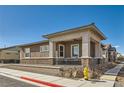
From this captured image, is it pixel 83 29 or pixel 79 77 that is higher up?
pixel 83 29

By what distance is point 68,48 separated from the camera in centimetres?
1925

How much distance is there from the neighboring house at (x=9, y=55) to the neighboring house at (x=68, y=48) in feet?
40.1

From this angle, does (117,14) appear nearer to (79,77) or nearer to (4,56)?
(79,77)

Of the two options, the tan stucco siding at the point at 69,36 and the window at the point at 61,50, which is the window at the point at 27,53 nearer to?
the window at the point at 61,50

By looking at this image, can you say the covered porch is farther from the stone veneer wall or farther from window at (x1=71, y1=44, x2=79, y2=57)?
the stone veneer wall

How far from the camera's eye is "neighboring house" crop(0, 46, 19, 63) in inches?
1382

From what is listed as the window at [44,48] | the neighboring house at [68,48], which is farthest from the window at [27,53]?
the window at [44,48]

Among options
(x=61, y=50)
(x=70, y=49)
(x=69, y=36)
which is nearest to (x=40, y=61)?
(x=61, y=50)
